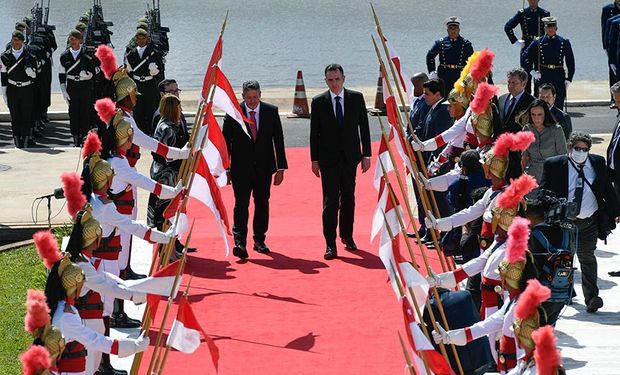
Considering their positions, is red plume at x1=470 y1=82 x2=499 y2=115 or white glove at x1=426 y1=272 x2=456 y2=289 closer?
white glove at x1=426 y1=272 x2=456 y2=289

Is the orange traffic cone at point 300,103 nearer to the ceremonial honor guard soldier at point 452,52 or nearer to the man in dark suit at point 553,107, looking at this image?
the ceremonial honor guard soldier at point 452,52

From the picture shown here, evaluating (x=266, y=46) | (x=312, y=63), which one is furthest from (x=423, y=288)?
(x=266, y=46)

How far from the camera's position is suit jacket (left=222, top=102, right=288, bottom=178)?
47.9ft

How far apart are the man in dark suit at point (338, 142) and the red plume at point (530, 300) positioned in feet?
21.4

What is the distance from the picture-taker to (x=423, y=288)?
9.61m

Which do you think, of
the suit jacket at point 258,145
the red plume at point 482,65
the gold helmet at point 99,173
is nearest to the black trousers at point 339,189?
the suit jacket at point 258,145

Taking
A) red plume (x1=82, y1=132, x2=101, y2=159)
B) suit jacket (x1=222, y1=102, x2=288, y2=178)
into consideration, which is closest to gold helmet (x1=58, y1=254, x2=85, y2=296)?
red plume (x1=82, y1=132, x2=101, y2=159)

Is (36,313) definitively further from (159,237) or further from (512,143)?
(512,143)

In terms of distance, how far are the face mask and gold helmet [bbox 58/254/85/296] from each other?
5517mm

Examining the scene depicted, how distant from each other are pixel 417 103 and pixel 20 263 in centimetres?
458

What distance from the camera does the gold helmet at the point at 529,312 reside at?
800 centimetres

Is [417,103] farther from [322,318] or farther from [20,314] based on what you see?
[20,314]

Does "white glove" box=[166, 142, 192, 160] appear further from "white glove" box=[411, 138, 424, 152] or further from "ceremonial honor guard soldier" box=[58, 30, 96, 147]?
"ceremonial honor guard soldier" box=[58, 30, 96, 147]

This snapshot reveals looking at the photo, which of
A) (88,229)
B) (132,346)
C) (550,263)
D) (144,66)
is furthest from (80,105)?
(132,346)
